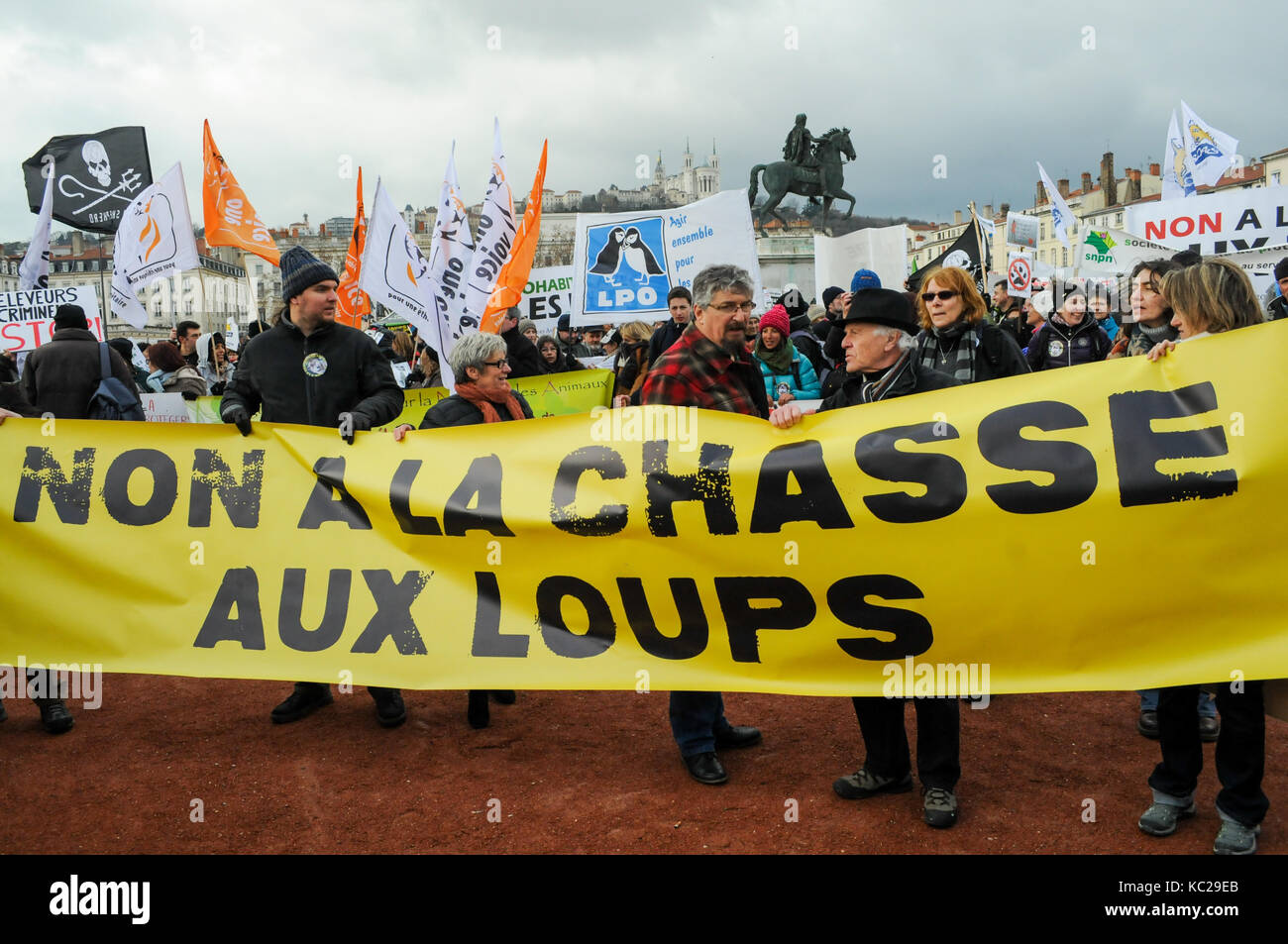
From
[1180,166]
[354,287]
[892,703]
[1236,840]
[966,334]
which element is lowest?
[1236,840]

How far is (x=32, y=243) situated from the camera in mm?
10172

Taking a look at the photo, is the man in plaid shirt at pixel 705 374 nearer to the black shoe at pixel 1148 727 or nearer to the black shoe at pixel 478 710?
the black shoe at pixel 478 710

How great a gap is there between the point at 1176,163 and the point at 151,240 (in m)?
12.8

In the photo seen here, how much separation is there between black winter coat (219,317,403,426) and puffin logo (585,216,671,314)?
5.41 metres

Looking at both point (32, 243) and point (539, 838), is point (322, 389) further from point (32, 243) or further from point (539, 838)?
point (32, 243)

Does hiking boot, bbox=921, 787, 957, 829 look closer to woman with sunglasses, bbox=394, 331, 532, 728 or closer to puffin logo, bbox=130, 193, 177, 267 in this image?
woman with sunglasses, bbox=394, 331, 532, 728

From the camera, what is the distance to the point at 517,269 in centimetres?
833

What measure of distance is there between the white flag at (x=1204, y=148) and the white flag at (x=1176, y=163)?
90 millimetres

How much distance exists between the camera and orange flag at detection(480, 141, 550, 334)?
8.18 metres

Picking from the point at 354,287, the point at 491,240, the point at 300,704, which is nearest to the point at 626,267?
the point at 491,240

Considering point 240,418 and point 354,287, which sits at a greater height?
point 354,287

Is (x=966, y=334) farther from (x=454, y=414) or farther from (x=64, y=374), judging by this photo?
(x=64, y=374)

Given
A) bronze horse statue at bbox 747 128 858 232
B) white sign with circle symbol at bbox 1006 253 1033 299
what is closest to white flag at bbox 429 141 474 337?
white sign with circle symbol at bbox 1006 253 1033 299

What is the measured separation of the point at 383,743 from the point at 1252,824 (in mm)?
3619
